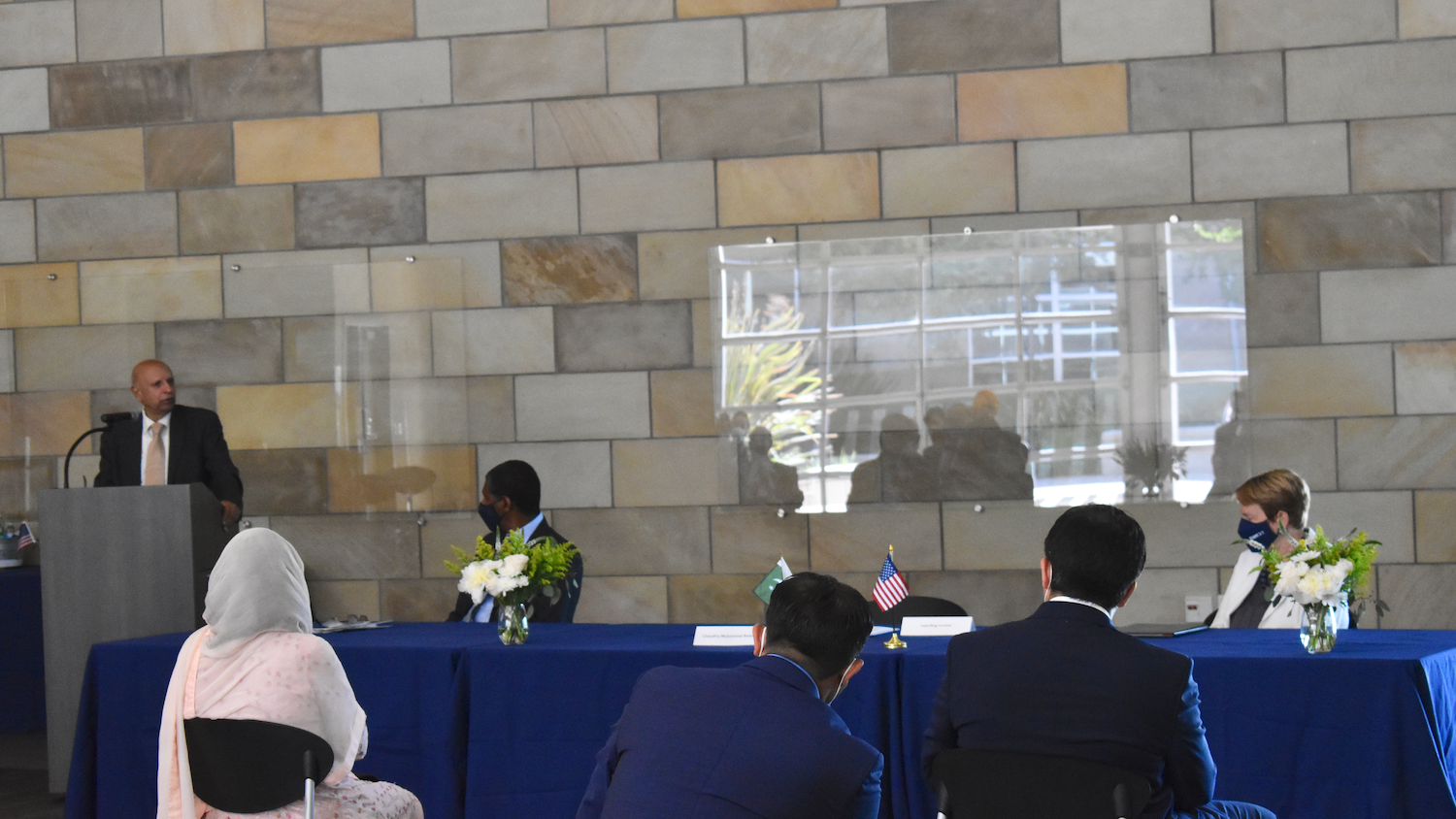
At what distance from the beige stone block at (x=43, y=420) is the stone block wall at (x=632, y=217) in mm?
16

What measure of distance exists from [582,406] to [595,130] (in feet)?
4.34

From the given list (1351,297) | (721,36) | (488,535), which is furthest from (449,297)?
(1351,297)

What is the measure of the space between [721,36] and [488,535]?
256 cm

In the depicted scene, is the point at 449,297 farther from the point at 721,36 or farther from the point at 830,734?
the point at 830,734

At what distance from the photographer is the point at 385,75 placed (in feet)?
21.1

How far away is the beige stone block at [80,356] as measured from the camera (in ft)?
21.6

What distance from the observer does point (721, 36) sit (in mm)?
6129

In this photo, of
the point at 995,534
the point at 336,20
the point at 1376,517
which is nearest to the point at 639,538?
the point at 995,534

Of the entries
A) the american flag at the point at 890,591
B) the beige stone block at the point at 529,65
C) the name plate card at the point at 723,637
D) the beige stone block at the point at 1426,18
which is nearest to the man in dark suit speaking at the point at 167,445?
the beige stone block at the point at 529,65

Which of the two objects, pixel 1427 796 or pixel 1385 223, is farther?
pixel 1385 223

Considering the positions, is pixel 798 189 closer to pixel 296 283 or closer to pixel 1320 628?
pixel 296 283

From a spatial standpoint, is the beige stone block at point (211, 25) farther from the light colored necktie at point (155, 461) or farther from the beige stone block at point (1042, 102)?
the beige stone block at point (1042, 102)

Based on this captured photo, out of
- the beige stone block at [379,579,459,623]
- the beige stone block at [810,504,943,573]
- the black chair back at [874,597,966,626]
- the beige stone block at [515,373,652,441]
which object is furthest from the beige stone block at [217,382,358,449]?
the black chair back at [874,597,966,626]

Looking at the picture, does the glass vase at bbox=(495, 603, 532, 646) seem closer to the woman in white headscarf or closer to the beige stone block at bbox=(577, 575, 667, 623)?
the woman in white headscarf
